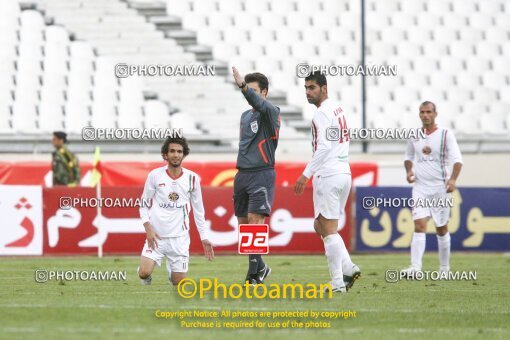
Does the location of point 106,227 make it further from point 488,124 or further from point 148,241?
point 488,124

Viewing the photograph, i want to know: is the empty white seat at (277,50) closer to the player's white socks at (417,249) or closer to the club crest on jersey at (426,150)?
the club crest on jersey at (426,150)

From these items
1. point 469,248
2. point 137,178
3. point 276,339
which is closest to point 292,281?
point 276,339

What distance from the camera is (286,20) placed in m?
24.9

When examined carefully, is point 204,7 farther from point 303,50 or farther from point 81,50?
point 81,50

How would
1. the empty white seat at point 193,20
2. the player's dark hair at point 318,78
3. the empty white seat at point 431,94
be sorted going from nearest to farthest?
the player's dark hair at point 318,78 < the empty white seat at point 431,94 < the empty white seat at point 193,20

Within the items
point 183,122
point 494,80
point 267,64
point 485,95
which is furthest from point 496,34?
point 183,122

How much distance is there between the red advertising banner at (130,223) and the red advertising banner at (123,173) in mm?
2064

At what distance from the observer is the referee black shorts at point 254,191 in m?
10.7

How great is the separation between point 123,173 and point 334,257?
1069 centimetres

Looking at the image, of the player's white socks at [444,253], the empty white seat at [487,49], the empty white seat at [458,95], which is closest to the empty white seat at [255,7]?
the empty white seat at [458,95]

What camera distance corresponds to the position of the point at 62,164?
18438 mm

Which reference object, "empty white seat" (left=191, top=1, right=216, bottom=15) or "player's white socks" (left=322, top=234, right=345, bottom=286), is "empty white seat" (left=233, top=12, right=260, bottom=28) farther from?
"player's white socks" (left=322, top=234, right=345, bottom=286)

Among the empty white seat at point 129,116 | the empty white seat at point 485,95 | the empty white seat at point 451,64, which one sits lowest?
the empty white seat at point 129,116

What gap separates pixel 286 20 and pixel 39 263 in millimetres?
11368
